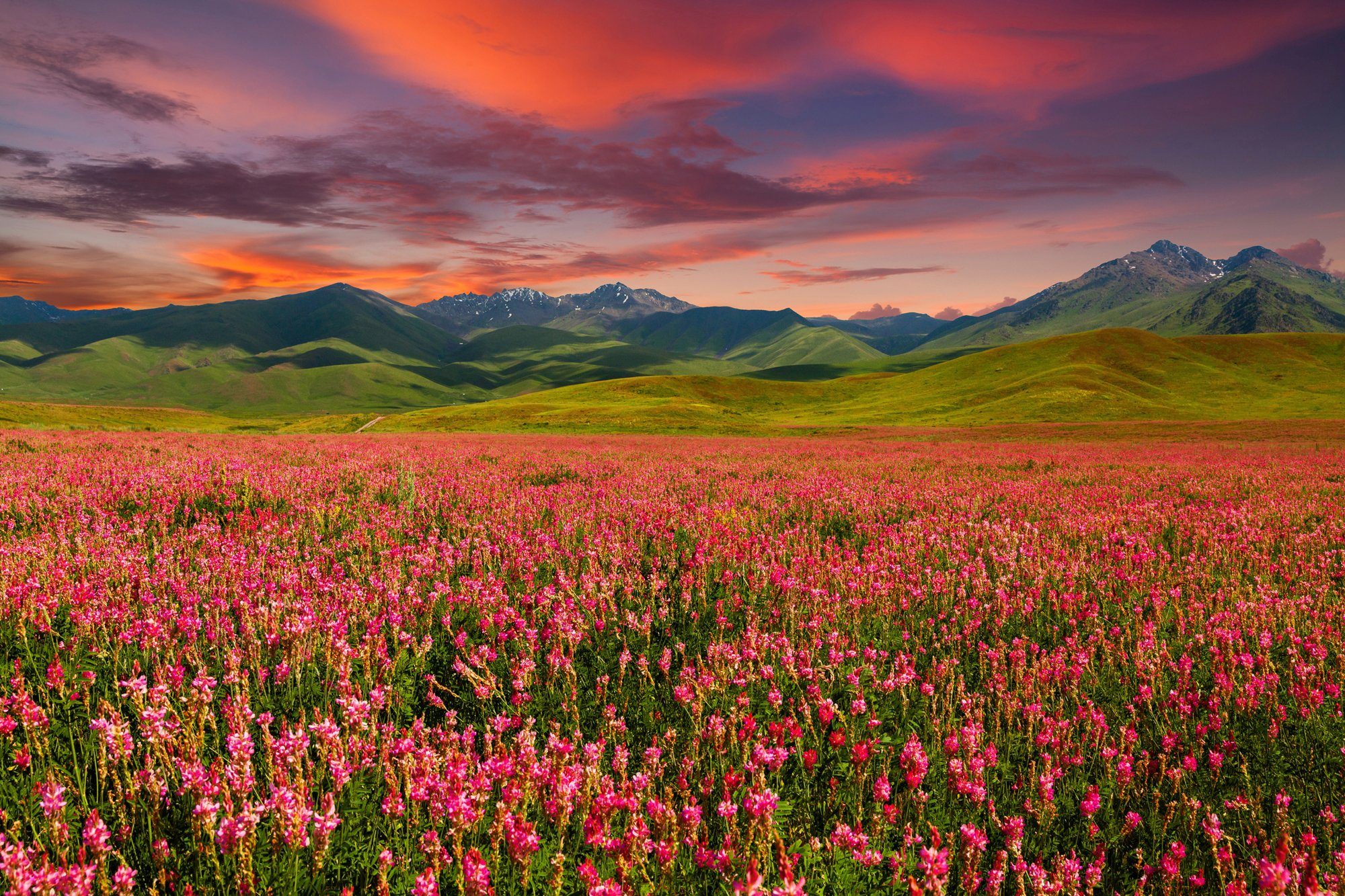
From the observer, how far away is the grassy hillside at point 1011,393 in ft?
292

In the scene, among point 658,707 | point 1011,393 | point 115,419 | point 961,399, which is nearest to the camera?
point 658,707

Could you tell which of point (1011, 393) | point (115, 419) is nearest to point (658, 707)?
point (115, 419)

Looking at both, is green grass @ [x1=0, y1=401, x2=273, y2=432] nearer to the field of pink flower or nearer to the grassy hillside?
the grassy hillside

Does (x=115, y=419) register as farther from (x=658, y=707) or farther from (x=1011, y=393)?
(x=1011, y=393)

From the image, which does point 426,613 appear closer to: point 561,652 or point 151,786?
point 561,652

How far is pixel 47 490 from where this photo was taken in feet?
31.3

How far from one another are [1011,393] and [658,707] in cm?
12709

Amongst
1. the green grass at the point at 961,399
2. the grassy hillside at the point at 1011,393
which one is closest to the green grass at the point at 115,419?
the green grass at the point at 961,399

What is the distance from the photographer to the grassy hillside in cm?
8912

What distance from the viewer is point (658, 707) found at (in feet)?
13.3

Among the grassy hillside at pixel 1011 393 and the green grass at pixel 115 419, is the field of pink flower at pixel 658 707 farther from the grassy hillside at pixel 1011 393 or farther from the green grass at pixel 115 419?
the green grass at pixel 115 419

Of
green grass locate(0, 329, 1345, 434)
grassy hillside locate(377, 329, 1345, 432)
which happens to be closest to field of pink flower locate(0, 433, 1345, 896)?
green grass locate(0, 329, 1345, 434)

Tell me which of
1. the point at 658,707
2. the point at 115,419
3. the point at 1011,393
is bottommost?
the point at 658,707

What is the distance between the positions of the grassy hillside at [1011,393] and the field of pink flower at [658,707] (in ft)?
222
